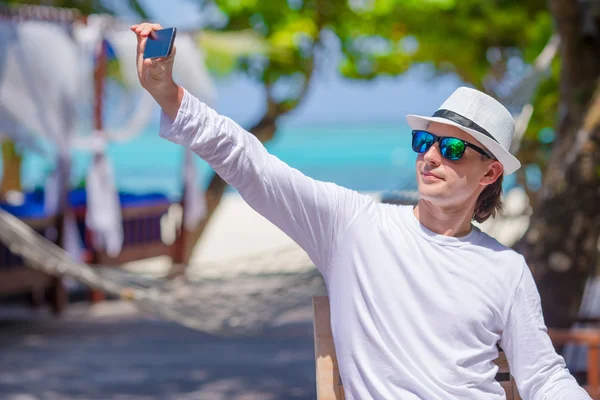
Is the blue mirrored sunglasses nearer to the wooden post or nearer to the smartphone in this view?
the smartphone

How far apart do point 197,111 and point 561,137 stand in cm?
280

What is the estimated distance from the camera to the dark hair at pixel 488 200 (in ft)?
6.15

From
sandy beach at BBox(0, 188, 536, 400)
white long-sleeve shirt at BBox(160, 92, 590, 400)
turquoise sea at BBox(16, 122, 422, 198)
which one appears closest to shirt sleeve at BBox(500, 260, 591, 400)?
white long-sleeve shirt at BBox(160, 92, 590, 400)

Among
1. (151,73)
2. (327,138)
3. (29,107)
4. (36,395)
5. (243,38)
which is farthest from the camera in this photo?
(327,138)

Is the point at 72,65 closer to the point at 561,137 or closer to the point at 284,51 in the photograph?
the point at 284,51

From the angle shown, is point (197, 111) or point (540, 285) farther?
point (540, 285)

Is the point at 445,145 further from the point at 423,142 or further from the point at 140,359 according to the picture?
the point at 140,359

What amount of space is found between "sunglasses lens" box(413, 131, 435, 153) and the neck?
0.10 m

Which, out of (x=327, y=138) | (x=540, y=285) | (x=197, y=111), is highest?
(x=197, y=111)

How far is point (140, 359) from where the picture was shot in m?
5.57

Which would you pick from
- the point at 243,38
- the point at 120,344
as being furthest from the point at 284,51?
the point at 120,344

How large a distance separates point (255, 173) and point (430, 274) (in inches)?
14.5

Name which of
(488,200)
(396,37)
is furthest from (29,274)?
(488,200)

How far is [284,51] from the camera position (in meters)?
7.59
